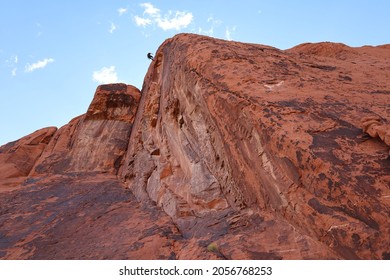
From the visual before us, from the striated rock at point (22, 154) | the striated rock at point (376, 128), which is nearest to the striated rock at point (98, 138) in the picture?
the striated rock at point (22, 154)

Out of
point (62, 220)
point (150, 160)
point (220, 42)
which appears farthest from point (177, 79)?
point (62, 220)

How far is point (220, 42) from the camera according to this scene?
8898mm

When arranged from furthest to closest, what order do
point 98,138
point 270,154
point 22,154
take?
point 22,154 < point 98,138 < point 270,154

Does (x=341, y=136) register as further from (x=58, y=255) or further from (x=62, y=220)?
(x=62, y=220)

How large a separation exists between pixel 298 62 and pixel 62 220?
23.4 feet

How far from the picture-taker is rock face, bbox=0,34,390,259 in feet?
15.3

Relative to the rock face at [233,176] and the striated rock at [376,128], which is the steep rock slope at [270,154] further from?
the striated rock at [376,128]

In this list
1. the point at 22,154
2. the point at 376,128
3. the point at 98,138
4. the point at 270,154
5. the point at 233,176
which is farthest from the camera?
the point at 22,154

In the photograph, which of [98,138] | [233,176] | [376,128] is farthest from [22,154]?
[376,128]

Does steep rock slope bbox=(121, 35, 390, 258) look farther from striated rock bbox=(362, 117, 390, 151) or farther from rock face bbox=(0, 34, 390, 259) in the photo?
striated rock bbox=(362, 117, 390, 151)

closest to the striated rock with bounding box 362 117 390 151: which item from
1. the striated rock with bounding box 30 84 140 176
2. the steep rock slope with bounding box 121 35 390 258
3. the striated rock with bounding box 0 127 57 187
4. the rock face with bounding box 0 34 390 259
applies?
the rock face with bounding box 0 34 390 259

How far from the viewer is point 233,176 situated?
665cm

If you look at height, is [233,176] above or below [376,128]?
below

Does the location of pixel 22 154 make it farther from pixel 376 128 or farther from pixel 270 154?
pixel 376 128
